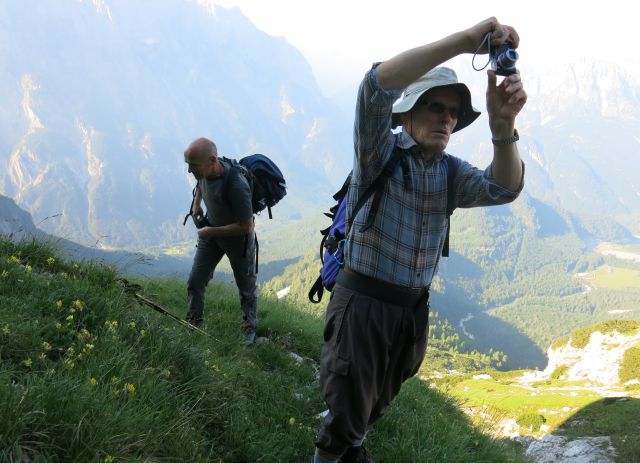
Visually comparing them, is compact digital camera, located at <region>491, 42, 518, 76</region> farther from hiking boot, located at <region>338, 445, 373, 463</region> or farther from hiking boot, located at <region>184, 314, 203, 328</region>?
hiking boot, located at <region>184, 314, 203, 328</region>

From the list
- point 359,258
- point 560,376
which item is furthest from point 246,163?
point 560,376

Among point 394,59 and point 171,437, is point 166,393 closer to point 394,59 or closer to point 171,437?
point 171,437

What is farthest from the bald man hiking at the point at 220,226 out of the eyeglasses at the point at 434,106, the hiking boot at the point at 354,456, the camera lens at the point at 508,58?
the camera lens at the point at 508,58

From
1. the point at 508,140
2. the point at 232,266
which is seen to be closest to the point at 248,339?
the point at 232,266

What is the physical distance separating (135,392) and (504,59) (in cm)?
284

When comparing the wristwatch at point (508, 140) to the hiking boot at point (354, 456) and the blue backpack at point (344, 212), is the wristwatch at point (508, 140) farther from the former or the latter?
the hiking boot at point (354, 456)

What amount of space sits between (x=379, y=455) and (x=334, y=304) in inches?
75.6

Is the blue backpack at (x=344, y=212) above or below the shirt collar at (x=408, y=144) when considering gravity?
below

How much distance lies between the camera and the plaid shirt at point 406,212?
9.11 feet

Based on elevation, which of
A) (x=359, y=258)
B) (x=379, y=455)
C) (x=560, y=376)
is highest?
(x=359, y=258)

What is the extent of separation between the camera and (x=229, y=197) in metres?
5.65

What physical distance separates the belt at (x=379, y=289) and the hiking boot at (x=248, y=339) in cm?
323

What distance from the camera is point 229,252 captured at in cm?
599

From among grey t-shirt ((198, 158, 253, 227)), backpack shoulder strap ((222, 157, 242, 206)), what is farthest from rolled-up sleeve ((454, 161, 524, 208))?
backpack shoulder strap ((222, 157, 242, 206))
